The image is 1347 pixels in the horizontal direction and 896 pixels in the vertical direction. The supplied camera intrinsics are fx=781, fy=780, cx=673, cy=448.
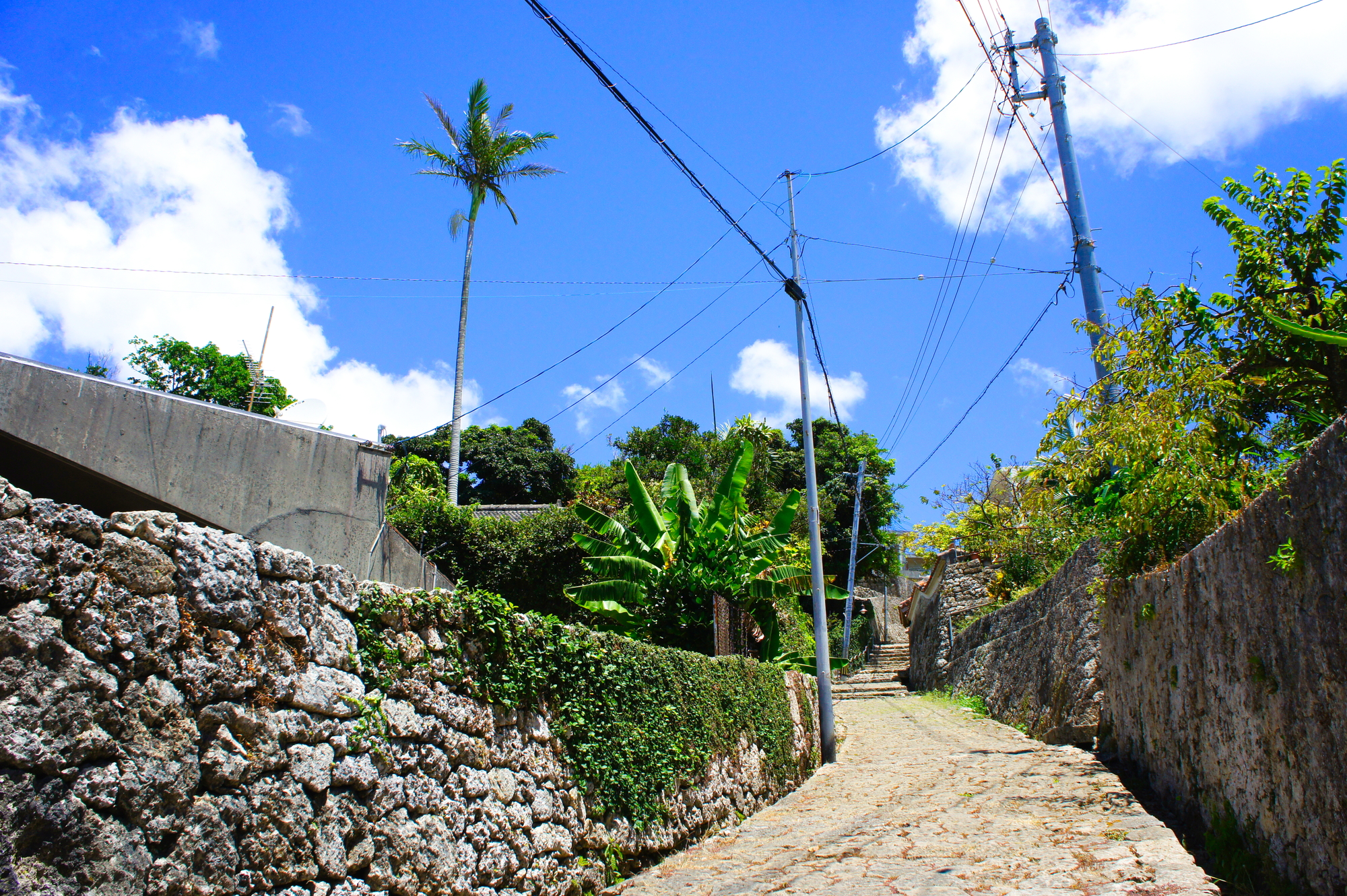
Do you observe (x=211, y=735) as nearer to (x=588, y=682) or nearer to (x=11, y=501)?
(x=11, y=501)

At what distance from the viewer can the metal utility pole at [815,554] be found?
11250mm

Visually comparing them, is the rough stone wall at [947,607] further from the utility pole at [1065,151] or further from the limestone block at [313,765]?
the limestone block at [313,765]

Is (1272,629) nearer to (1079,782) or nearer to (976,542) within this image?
(1079,782)

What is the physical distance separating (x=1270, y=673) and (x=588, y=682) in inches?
156

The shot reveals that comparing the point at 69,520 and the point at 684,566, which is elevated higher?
the point at 684,566

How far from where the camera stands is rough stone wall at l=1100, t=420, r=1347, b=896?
3445 mm

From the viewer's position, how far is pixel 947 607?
19.9 m

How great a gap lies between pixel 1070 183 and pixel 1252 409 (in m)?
5.51

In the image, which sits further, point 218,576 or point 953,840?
point 953,840

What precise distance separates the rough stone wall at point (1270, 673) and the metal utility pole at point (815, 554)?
5338 millimetres

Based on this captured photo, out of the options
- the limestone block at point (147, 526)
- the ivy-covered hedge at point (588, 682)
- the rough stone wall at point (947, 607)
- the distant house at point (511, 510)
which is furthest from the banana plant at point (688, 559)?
the distant house at point (511, 510)

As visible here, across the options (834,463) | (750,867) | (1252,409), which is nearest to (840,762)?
(750,867)

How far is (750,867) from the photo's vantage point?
5.69 meters

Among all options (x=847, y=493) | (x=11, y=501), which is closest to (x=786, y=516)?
(x=11, y=501)
